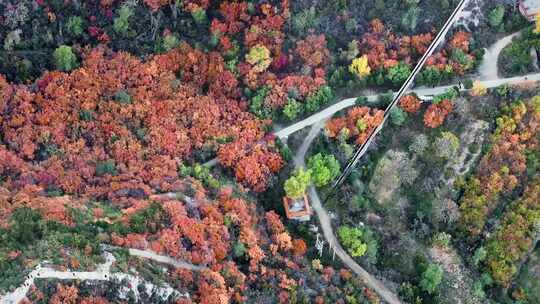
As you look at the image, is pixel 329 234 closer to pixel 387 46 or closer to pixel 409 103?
pixel 409 103

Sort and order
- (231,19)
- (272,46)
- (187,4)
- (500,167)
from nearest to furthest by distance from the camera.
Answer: (500,167), (272,46), (231,19), (187,4)

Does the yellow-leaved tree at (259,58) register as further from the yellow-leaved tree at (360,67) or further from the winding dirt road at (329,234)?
the yellow-leaved tree at (360,67)

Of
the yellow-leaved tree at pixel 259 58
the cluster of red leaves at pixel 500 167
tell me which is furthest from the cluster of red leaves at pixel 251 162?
the cluster of red leaves at pixel 500 167

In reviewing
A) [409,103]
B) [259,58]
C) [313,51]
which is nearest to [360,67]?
[313,51]

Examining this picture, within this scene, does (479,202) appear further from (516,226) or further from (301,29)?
(301,29)

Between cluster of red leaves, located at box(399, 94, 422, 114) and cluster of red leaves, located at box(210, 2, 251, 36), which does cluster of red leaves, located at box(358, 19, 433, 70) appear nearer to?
cluster of red leaves, located at box(399, 94, 422, 114)

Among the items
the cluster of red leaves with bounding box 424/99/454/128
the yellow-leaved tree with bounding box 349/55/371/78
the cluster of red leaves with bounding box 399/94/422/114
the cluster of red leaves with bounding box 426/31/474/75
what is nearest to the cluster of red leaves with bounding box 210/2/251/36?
the yellow-leaved tree with bounding box 349/55/371/78
